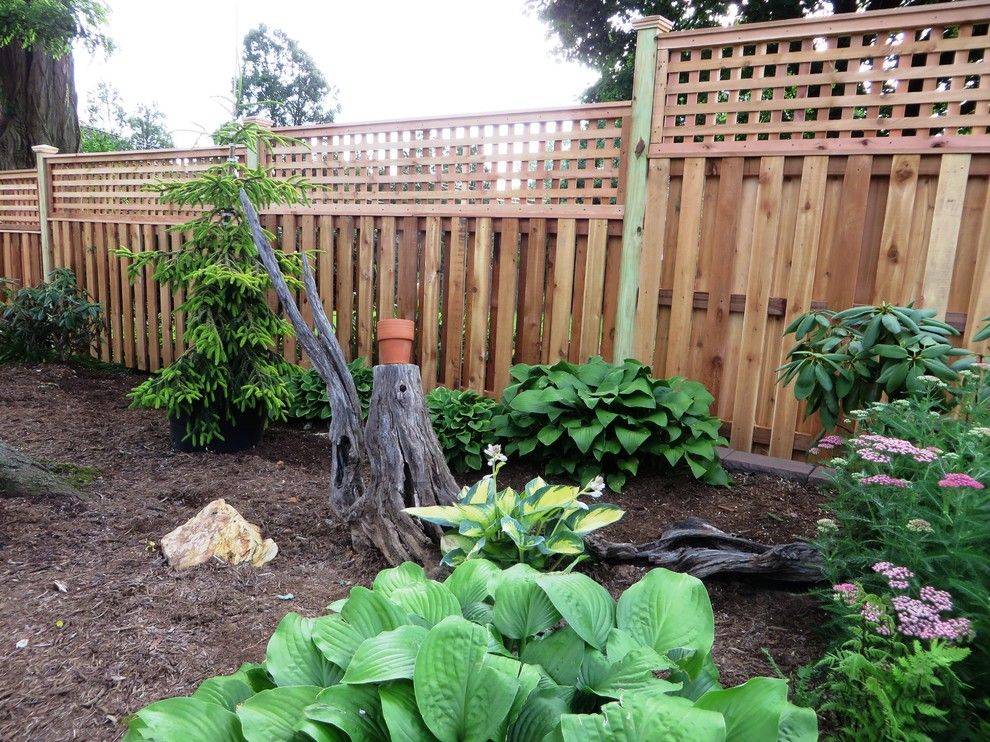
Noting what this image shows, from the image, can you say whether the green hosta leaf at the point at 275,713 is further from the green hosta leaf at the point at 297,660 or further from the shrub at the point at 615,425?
the shrub at the point at 615,425

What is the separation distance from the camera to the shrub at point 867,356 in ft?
7.95

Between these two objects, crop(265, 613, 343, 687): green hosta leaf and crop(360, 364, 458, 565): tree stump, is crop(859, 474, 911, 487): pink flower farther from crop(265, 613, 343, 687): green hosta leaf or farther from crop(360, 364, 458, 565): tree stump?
crop(360, 364, 458, 565): tree stump

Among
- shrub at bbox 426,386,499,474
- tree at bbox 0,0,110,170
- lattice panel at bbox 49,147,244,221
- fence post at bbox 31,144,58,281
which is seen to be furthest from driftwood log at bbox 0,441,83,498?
tree at bbox 0,0,110,170

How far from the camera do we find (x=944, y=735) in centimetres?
136

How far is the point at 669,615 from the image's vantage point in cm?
140

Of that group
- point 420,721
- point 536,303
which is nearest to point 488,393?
point 536,303

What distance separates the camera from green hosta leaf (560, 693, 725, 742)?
3.12 feet

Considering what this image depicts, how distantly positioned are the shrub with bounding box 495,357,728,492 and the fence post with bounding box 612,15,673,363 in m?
0.42

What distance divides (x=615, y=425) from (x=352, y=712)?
2.35m

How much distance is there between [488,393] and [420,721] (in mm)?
3317

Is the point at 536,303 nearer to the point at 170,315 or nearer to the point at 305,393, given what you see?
the point at 305,393

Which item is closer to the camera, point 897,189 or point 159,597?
point 159,597

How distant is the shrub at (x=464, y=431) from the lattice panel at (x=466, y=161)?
1.39 meters

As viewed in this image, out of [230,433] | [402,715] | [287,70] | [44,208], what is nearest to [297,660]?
[402,715]
